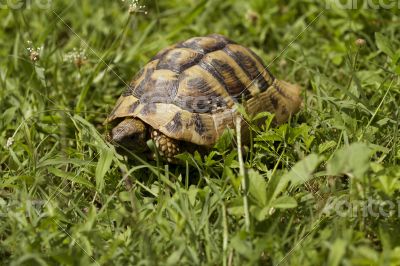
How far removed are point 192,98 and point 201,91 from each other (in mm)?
74

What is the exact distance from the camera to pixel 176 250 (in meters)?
2.18

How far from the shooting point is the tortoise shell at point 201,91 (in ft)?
9.61

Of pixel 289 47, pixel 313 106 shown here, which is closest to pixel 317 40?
pixel 289 47

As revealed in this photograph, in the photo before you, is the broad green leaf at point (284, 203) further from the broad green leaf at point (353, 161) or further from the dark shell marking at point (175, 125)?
the dark shell marking at point (175, 125)

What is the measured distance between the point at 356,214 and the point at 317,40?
223cm

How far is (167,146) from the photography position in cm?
293

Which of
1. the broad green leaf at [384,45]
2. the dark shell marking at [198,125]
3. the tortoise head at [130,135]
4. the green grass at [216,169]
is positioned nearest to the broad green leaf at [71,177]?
the green grass at [216,169]

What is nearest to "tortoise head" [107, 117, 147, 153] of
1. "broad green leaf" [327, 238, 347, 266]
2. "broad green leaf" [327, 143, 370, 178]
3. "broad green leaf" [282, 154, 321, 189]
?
"broad green leaf" [282, 154, 321, 189]

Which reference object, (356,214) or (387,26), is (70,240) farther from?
(387,26)

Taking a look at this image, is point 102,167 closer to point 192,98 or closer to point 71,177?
point 71,177

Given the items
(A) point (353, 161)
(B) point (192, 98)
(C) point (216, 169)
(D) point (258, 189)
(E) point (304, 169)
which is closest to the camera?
(A) point (353, 161)

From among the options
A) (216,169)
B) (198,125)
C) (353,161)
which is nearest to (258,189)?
(353,161)

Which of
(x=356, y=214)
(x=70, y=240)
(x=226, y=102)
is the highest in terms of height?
(x=226, y=102)

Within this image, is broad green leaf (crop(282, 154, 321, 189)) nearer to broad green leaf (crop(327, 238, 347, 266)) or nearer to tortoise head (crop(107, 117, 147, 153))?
broad green leaf (crop(327, 238, 347, 266))
